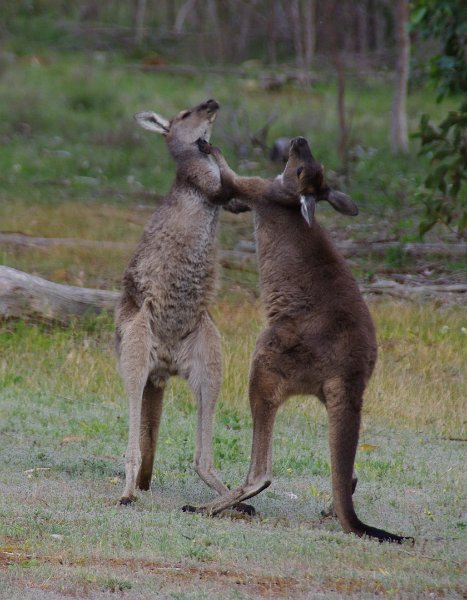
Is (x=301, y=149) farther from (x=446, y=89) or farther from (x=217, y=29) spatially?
(x=217, y=29)

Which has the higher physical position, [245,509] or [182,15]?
[182,15]

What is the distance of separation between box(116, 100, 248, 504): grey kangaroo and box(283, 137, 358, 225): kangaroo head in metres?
0.48

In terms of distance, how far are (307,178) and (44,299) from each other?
4.43 m

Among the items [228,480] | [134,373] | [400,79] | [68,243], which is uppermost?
[400,79]

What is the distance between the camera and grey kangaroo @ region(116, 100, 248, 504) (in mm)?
6117

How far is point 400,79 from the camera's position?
59.4 ft

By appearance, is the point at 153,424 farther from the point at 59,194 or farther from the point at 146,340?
the point at 59,194

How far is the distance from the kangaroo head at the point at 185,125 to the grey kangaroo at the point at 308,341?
0.89 meters

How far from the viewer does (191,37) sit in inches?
1043

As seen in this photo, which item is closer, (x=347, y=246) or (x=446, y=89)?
(x=446, y=89)

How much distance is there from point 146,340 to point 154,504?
2.89 feet

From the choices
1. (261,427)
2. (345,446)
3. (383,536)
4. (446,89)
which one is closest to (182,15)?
(446,89)

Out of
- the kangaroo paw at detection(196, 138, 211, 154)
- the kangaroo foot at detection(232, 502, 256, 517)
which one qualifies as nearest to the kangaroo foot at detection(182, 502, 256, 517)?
the kangaroo foot at detection(232, 502, 256, 517)

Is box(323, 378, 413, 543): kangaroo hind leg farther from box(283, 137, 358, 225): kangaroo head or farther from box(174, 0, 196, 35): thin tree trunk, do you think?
box(174, 0, 196, 35): thin tree trunk
